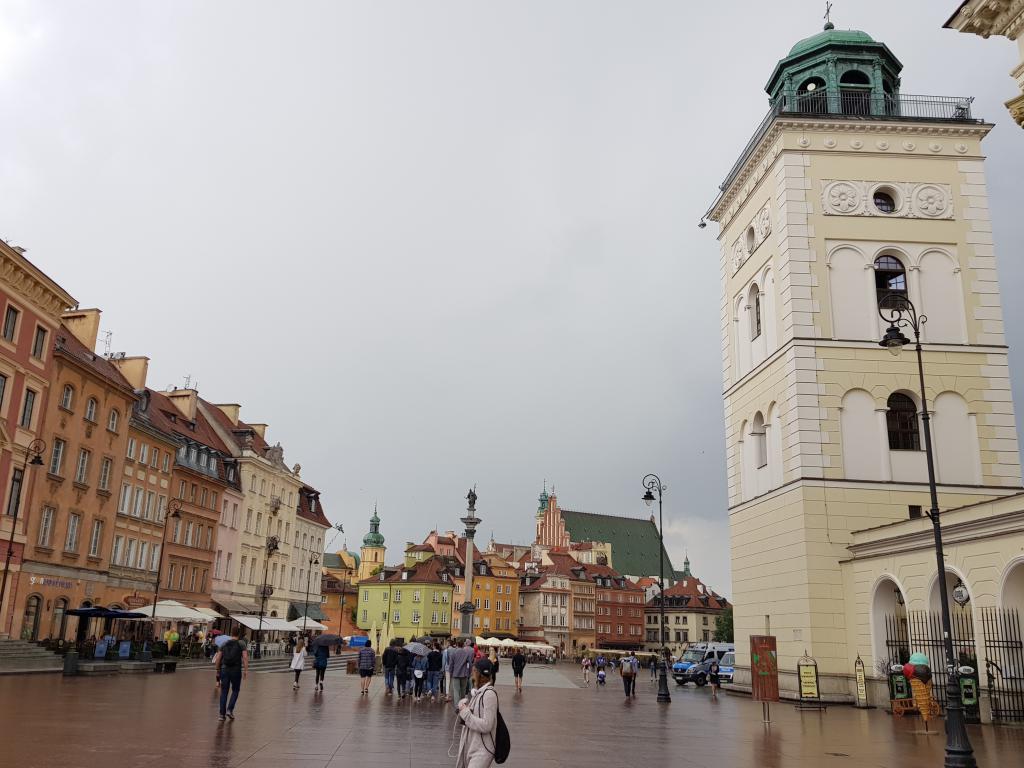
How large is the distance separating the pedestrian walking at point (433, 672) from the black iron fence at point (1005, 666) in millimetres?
15899

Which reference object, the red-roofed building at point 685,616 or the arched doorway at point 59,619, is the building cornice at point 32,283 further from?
the red-roofed building at point 685,616

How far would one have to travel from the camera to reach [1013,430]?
3052 cm

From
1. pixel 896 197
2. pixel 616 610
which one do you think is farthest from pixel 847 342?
pixel 616 610

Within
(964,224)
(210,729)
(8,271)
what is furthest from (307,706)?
(964,224)

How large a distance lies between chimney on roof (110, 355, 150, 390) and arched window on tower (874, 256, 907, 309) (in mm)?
40343

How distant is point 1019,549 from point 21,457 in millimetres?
35195

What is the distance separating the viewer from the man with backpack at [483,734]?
24.9 ft

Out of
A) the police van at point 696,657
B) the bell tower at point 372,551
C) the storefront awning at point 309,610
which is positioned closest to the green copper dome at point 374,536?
the bell tower at point 372,551

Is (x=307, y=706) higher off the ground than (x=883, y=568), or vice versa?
(x=883, y=568)

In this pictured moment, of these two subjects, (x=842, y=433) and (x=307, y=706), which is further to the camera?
(x=842, y=433)

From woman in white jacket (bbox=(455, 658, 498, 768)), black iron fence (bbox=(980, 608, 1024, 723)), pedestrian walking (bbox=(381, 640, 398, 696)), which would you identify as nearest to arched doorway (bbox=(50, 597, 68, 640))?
pedestrian walking (bbox=(381, 640, 398, 696))

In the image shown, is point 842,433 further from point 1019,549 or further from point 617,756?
point 617,756

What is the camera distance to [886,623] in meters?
27.2

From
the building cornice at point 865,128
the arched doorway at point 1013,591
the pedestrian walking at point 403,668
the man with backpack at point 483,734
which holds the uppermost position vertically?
the building cornice at point 865,128
